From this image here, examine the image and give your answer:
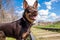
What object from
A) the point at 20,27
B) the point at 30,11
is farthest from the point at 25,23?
the point at 30,11

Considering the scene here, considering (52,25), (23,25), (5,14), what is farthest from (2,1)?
(52,25)

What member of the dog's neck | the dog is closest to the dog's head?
the dog

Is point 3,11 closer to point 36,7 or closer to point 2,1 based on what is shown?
point 2,1

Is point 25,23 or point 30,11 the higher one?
point 30,11

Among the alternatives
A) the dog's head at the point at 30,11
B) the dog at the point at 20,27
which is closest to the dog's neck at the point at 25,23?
the dog at the point at 20,27

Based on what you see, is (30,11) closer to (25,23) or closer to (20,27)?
(25,23)

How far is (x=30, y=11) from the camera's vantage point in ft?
13.9

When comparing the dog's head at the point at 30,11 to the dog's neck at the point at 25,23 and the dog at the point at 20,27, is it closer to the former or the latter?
the dog at the point at 20,27

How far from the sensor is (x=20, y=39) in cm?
440

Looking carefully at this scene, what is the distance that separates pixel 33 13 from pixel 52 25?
17.7 metres

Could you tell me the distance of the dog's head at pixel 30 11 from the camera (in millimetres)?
4168

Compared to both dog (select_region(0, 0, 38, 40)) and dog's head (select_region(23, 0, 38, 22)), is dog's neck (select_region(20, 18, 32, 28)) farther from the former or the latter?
dog's head (select_region(23, 0, 38, 22))

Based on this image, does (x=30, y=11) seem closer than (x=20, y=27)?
Yes

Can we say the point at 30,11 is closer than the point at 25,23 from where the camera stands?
Yes
